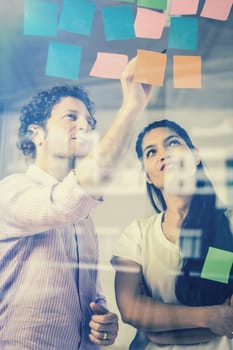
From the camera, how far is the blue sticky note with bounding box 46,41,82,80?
1223 millimetres

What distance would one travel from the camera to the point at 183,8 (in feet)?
4.13

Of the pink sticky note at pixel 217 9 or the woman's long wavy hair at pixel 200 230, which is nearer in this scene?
the woman's long wavy hair at pixel 200 230

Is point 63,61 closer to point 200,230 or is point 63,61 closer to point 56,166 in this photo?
point 56,166

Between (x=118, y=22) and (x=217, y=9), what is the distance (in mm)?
292

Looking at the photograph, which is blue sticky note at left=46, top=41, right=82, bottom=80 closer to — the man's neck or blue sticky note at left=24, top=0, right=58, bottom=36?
blue sticky note at left=24, top=0, right=58, bottom=36

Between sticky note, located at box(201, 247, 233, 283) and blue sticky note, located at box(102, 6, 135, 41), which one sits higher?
blue sticky note, located at box(102, 6, 135, 41)

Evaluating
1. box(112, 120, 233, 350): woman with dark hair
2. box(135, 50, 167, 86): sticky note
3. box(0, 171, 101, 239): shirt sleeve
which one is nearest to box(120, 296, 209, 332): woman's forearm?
box(112, 120, 233, 350): woman with dark hair

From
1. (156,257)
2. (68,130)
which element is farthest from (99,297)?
(68,130)

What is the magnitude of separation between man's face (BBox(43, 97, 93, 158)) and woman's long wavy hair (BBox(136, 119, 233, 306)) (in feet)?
0.49

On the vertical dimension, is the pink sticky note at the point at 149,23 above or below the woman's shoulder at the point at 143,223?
above

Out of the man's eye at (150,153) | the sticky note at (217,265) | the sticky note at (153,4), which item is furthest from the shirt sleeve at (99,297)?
the sticky note at (153,4)

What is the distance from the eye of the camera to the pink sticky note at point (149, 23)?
1.24 metres

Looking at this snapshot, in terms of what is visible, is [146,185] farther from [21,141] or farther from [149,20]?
[149,20]

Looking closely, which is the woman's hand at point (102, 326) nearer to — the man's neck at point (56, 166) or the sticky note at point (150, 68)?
the man's neck at point (56, 166)
